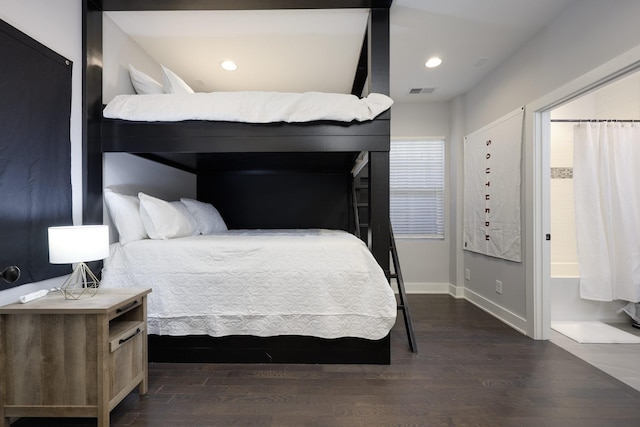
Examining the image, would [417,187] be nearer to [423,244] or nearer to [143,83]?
[423,244]

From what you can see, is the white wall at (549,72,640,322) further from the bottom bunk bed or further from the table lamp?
the table lamp

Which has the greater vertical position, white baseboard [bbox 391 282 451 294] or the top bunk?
the top bunk

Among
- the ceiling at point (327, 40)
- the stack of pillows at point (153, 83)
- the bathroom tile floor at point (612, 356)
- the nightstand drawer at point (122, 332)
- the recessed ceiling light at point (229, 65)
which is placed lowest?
the bathroom tile floor at point (612, 356)

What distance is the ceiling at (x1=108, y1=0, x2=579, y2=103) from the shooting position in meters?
2.17

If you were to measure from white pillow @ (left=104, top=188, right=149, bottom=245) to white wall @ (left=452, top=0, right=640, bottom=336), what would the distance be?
10.2ft

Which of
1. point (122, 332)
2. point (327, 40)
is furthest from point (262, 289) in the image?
point (327, 40)

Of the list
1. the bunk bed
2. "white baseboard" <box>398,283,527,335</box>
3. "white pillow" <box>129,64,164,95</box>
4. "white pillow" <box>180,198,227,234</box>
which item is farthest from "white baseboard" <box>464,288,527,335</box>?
"white pillow" <box>129,64,164,95</box>

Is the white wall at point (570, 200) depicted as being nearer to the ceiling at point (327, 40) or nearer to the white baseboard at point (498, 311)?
the white baseboard at point (498, 311)

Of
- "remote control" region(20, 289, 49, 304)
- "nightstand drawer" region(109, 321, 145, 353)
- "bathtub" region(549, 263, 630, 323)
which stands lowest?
"bathtub" region(549, 263, 630, 323)

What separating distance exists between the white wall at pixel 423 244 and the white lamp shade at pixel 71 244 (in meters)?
3.33

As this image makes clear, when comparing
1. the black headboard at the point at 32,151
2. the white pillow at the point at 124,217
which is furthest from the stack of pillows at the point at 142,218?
the black headboard at the point at 32,151

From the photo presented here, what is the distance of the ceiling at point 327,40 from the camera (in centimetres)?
217

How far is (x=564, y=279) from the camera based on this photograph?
115 inches

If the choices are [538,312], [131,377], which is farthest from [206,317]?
[538,312]
